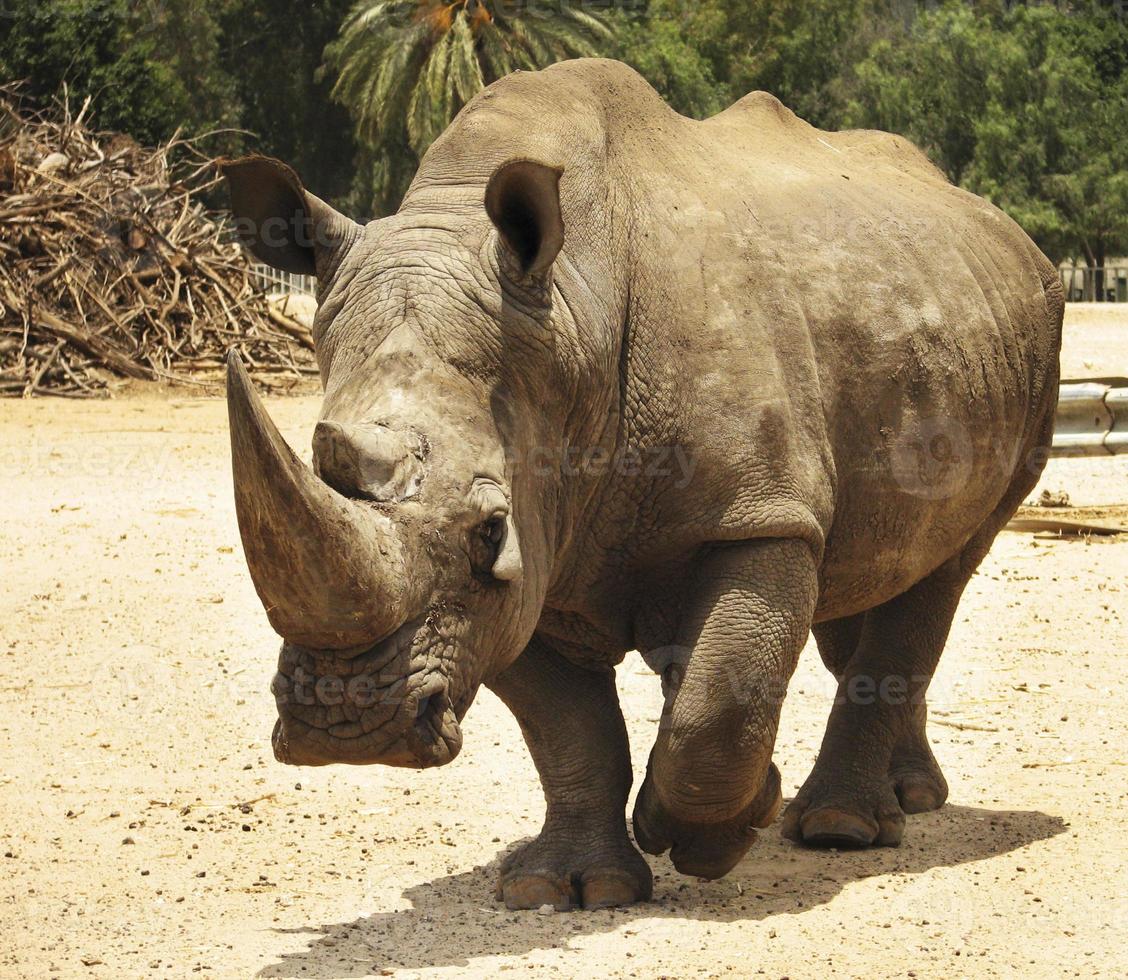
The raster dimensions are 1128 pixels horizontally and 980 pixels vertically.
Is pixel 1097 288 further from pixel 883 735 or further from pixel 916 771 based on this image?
pixel 883 735

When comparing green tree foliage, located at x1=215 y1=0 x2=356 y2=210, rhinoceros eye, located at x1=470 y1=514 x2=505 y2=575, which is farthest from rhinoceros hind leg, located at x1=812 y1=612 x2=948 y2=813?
green tree foliage, located at x1=215 y1=0 x2=356 y2=210

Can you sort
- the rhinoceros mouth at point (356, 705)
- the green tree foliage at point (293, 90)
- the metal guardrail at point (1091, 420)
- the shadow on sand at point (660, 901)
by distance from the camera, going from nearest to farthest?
the rhinoceros mouth at point (356, 705), the shadow on sand at point (660, 901), the metal guardrail at point (1091, 420), the green tree foliage at point (293, 90)

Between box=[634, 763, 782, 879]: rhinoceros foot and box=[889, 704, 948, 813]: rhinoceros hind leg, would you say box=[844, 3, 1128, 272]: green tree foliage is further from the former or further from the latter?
box=[634, 763, 782, 879]: rhinoceros foot

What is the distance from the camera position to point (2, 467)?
45.0 ft

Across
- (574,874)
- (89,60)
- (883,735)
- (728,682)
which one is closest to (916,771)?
(883,735)

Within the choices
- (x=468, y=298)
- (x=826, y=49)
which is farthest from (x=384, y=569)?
(x=826, y=49)

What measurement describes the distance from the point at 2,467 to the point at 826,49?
163ft

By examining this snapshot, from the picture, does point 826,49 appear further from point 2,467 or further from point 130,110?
point 2,467

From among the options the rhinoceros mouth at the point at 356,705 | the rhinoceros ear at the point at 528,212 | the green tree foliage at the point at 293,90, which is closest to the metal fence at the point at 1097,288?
the green tree foliage at the point at 293,90

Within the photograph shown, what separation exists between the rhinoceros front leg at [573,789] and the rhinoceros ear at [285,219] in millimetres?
1377

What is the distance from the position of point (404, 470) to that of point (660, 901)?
6.15 feet

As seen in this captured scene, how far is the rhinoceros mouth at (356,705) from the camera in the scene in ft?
13.3

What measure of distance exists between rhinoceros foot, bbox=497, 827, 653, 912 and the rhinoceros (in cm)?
1

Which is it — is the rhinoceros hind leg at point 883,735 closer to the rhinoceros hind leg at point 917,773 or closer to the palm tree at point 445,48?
the rhinoceros hind leg at point 917,773
